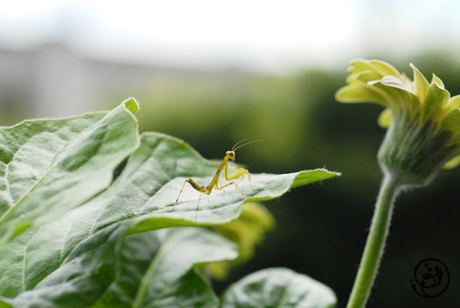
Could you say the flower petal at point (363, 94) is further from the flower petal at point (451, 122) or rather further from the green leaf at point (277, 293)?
the green leaf at point (277, 293)

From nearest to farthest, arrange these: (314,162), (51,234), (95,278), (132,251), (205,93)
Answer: (95,278) < (51,234) < (132,251) < (314,162) < (205,93)

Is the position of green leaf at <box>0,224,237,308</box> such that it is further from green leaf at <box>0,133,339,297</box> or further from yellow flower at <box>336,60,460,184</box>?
yellow flower at <box>336,60,460,184</box>

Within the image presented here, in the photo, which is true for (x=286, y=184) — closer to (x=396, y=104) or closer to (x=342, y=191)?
(x=396, y=104)

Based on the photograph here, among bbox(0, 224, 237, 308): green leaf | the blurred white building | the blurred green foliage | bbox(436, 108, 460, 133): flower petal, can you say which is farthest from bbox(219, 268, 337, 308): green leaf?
the blurred white building

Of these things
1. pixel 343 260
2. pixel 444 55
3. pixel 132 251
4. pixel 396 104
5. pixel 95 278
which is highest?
pixel 444 55

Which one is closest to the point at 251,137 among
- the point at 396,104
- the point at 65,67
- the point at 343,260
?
the point at 343,260

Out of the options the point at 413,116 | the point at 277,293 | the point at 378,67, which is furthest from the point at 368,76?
the point at 277,293

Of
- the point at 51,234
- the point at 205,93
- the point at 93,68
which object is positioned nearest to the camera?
the point at 51,234
